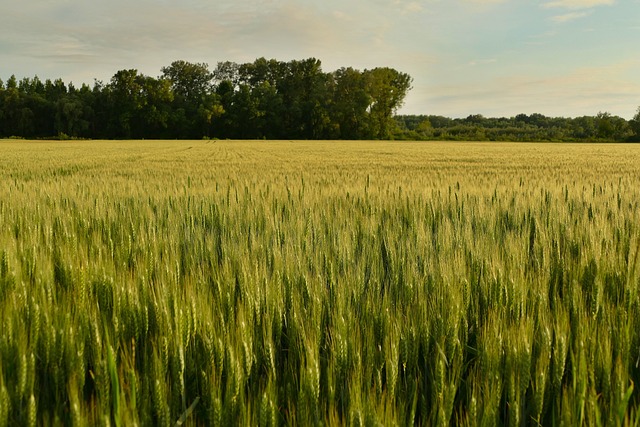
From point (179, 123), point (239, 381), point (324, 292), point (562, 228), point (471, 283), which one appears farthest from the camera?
point (179, 123)

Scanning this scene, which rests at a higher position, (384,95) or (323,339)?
(384,95)

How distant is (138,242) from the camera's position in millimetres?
2525

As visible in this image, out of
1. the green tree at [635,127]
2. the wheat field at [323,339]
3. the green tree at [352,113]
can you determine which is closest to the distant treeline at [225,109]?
the green tree at [352,113]

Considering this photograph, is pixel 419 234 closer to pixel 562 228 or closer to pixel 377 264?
pixel 377 264

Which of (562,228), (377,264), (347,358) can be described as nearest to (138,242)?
(377,264)

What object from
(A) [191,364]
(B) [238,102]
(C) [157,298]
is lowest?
(A) [191,364]

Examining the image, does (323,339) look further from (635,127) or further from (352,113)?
(635,127)

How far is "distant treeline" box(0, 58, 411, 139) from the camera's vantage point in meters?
70.1

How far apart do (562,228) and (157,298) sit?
2456mm

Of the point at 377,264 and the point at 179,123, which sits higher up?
the point at 179,123

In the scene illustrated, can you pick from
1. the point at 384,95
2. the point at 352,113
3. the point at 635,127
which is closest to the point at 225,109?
the point at 352,113

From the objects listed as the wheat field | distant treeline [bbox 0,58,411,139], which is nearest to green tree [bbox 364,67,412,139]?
distant treeline [bbox 0,58,411,139]

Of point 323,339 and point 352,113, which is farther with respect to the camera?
point 352,113

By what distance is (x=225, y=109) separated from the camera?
241 ft
